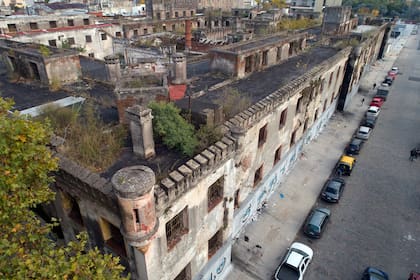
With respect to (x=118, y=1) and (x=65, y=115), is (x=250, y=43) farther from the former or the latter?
(x=118, y=1)

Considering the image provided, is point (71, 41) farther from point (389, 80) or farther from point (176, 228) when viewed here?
point (389, 80)

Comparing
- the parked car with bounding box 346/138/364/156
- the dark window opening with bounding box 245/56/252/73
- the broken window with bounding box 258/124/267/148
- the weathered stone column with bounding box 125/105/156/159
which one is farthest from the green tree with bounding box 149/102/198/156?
the parked car with bounding box 346/138/364/156

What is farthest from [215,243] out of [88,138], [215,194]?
[88,138]

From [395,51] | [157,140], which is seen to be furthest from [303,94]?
[395,51]

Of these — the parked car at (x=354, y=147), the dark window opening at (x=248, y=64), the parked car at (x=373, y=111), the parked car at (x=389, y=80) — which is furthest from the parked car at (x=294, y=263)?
the parked car at (x=389, y=80)

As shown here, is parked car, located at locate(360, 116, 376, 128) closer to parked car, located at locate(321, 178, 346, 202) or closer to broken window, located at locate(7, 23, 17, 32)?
parked car, located at locate(321, 178, 346, 202)

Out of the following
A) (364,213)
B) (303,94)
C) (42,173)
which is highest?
(42,173)
